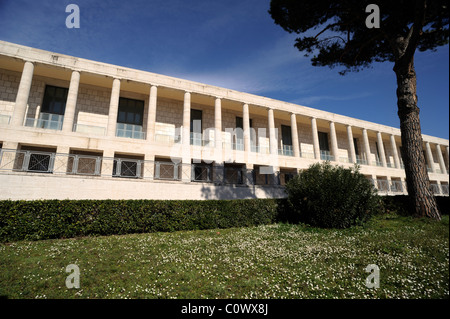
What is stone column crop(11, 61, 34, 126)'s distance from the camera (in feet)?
52.1

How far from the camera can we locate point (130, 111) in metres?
22.1

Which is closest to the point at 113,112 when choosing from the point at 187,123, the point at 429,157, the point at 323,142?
the point at 187,123

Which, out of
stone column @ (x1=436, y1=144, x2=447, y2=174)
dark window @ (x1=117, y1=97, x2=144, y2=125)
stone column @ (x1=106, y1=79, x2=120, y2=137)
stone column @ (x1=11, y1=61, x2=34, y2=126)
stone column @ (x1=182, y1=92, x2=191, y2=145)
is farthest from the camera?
stone column @ (x1=436, y1=144, x2=447, y2=174)

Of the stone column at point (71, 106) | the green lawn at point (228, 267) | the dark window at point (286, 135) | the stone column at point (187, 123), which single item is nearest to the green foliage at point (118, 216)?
the green lawn at point (228, 267)

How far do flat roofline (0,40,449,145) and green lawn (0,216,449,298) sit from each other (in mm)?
15625

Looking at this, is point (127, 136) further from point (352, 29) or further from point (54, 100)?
point (352, 29)

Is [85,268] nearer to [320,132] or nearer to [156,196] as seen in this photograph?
[156,196]

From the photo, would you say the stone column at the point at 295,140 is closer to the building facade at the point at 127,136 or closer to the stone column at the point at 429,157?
the building facade at the point at 127,136

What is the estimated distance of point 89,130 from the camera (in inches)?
719

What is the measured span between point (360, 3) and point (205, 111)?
1783 cm

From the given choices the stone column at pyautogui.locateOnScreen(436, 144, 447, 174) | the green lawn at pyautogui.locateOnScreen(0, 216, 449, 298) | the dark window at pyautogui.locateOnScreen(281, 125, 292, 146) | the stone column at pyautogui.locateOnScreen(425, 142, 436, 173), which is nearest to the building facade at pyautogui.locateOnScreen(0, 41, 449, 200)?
the dark window at pyautogui.locateOnScreen(281, 125, 292, 146)

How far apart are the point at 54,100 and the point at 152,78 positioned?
8.62 metres

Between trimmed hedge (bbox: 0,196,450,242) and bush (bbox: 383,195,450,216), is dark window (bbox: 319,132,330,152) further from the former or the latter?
trimmed hedge (bbox: 0,196,450,242)
